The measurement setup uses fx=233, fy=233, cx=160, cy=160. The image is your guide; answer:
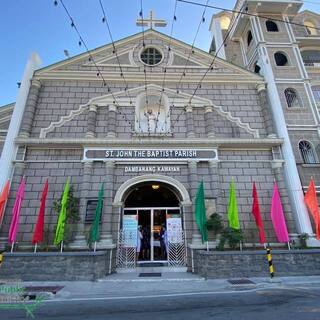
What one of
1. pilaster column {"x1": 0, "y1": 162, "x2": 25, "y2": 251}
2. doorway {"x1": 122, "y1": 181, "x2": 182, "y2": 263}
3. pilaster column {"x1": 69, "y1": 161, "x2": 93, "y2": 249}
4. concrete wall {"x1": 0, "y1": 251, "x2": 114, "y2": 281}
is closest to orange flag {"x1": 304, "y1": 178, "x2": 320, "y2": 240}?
doorway {"x1": 122, "y1": 181, "x2": 182, "y2": 263}

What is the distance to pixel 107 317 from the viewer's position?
17.1ft

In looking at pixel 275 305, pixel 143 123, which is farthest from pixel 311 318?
pixel 143 123

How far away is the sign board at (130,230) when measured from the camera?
11.6 m

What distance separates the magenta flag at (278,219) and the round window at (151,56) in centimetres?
1070

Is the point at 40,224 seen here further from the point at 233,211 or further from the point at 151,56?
the point at 151,56

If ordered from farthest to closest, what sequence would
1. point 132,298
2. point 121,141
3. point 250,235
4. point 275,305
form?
point 121,141 → point 250,235 → point 132,298 → point 275,305

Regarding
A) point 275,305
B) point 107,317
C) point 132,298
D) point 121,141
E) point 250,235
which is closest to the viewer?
point 107,317

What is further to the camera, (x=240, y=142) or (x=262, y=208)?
(x=240, y=142)

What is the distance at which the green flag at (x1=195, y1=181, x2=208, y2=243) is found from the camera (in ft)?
35.0

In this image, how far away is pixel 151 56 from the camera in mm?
15617

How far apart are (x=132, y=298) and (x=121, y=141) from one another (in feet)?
25.1

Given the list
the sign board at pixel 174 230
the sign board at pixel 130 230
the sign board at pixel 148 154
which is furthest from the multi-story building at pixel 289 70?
the sign board at pixel 130 230

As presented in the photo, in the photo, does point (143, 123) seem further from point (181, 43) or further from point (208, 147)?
point (181, 43)

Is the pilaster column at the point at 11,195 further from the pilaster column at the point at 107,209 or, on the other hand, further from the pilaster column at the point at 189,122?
the pilaster column at the point at 189,122
